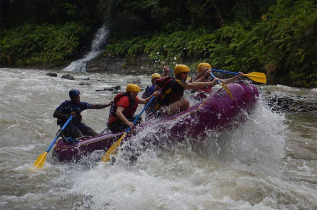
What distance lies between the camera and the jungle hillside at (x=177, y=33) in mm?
13344

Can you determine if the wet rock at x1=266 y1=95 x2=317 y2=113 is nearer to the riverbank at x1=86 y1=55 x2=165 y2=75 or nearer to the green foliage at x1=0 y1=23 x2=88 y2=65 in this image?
the riverbank at x1=86 y1=55 x2=165 y2=75

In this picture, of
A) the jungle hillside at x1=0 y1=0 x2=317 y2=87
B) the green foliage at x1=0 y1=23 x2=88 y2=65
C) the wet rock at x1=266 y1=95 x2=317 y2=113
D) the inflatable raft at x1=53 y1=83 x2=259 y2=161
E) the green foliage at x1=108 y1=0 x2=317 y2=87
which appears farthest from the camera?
the green foliage at x1=0 y1=23 x2=88 y2=65

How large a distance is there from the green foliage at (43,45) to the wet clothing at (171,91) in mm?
18753

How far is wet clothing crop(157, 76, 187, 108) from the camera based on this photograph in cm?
531

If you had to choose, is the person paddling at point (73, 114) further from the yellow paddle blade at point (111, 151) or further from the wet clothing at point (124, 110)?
the yellow paddle blade at point (111, 151)

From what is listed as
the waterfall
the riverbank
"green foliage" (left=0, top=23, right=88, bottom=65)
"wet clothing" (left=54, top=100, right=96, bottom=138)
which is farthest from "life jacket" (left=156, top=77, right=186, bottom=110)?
"green foliage" (left=0, top=23, right=88, bottom=65)

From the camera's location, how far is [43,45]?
25.2 metres

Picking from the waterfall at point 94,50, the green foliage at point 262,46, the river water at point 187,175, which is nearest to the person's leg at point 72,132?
the river water at point 187,175

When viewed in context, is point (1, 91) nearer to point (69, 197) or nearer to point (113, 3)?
point (69, 197)

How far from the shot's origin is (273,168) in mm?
5219

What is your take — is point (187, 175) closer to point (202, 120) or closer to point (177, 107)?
point (202, 120)

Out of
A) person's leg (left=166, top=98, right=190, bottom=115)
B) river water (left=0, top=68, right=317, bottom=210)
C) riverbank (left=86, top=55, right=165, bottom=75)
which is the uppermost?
person's leg (left=166, top=98, right=190, bottom=115)

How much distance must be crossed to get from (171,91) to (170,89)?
0.03 metres

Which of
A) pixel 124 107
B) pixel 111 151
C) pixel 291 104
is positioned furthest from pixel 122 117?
pixel 291 104
